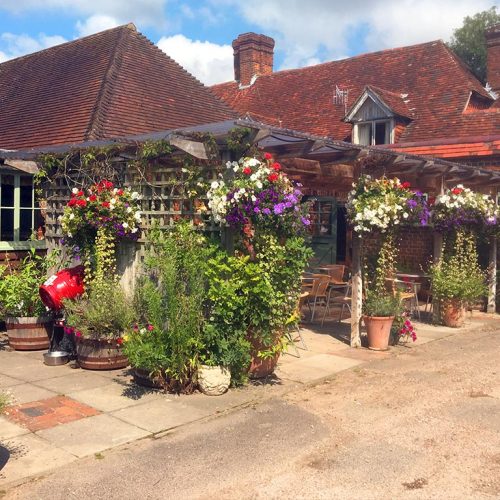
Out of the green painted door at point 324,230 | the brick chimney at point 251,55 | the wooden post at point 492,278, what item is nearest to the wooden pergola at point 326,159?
the wooden post at point 492,278

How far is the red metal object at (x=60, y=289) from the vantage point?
7.10m

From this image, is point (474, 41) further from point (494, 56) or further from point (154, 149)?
point (154, 149)

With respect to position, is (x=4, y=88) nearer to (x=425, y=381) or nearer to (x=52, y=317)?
(x=52, y=317)

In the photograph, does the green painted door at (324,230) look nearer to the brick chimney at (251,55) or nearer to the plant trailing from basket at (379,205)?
the plant trailing from basket at (379,205)

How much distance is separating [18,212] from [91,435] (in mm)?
5353

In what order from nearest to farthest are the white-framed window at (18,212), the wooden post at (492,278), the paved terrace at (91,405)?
the paved terrace at (91,405) < the white-framed window at (18,212) < the wooden post at (492,278)

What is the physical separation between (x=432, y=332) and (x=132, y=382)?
207 inches

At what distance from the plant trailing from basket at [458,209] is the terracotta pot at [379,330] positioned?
2578 mm

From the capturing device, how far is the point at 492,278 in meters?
11.4

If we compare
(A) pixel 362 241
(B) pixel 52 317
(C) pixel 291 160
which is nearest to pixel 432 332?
(A) pixel 362 241

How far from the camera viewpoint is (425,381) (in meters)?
6.41

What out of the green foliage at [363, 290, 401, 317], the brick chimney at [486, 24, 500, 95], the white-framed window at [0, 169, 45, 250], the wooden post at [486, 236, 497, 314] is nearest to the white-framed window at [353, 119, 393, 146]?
the brick chimney at [486, 24, 500, 95]

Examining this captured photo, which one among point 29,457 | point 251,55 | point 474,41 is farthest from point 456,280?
point 474,41

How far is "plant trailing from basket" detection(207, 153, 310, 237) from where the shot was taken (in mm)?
5688
